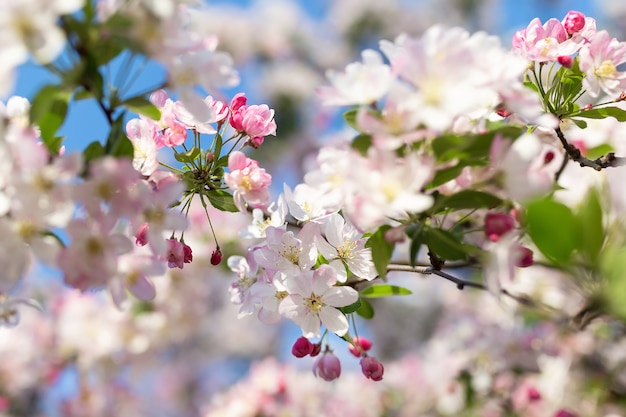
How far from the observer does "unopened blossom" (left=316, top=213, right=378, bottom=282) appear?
934 mm

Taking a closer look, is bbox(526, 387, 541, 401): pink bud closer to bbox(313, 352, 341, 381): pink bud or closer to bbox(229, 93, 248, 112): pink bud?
bbox(313, 352, 341, 381): pink bud

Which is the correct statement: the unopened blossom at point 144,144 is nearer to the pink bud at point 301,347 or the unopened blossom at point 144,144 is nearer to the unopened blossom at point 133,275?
the unopened blossom at point 133,275

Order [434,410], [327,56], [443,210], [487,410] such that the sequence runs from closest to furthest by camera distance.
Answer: [443,210] → [487,410] → [434,410] → [327,56]

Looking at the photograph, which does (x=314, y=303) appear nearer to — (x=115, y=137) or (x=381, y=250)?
(x=381, y=250)

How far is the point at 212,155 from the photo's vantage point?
99 cm

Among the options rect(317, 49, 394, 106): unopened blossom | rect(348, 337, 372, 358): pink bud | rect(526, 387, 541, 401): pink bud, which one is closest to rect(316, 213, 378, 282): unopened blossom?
rect(348, 337, 372, 358): pink bud

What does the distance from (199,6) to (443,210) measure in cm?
38

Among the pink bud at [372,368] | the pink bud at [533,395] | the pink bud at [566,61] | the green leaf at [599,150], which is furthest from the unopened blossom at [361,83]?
the pink bud at [533,395]

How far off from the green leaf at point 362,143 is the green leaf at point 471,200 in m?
0.12

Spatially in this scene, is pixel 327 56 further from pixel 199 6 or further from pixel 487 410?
pixel 199 6

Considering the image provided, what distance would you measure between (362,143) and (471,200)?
6.1 inches

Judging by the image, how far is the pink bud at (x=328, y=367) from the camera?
104cm

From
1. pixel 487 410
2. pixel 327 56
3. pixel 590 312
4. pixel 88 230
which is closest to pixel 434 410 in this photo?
pixel 487 410

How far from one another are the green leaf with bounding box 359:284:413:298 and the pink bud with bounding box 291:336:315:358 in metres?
0.14
